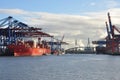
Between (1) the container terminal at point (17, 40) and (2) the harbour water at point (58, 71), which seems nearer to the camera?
(2) the harbour water at point (58, 71)

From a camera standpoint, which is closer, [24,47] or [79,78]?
[79,78]

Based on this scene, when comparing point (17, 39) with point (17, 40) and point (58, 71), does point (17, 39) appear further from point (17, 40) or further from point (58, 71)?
point (58, 71)

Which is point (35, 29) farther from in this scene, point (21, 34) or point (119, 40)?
point (119, 40)

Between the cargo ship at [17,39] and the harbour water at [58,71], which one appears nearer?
the harbour water at [58,71]

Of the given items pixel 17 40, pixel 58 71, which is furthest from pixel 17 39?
pixel 58 71

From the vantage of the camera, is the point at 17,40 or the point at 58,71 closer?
the point at 58,71

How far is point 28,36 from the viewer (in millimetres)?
164250

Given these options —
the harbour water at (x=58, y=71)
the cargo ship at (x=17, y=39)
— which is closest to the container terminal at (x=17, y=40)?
the cargo ship at (x=17, y=39)

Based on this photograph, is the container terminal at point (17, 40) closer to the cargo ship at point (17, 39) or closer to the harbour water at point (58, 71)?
the cargo ship at point (17, 39)

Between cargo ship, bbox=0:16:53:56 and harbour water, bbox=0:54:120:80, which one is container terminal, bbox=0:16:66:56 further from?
harbour water, bbox=0:54:120:80

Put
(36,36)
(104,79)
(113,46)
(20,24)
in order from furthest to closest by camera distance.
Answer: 1. (113,46)
2. (36,36)
3. (20,24)
4. (104,79)

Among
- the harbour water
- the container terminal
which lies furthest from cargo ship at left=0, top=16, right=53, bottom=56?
the harbour water

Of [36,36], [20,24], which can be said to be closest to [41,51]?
[36,36]

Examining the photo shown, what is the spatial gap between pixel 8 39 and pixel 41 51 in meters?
27.0
